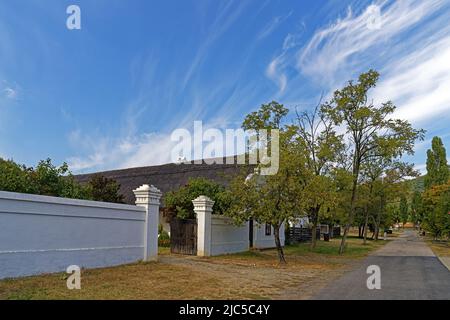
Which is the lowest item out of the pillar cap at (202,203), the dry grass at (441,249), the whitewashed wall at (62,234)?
the dry grass at (441,249)

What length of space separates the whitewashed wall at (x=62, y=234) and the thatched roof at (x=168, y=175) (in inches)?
507

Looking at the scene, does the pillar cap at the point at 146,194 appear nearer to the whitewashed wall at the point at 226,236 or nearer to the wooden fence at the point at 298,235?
the whitewashed wall at the point at 226,236

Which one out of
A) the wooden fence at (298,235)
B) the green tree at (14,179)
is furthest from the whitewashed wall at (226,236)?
the wooden fence at (298,235)

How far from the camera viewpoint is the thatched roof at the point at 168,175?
88.1 feet

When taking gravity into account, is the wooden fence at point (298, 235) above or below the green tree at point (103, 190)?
below

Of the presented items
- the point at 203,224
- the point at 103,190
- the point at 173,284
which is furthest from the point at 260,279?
the point at 103,190

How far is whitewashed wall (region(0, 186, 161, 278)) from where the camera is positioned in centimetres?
895

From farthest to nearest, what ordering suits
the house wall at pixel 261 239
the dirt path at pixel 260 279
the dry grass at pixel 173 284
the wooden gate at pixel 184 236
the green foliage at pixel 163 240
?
1. the house wall at pixel 261 239
2. the green foliage at pixel 163 240
3. the wooden gate at pixel 184 236
4. the dirt path at pixel 260 279
5. the dry grass at pixel 173 284

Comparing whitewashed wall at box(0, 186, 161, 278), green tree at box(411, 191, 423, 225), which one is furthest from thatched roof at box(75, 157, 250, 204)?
green tree at box(411, 191, 423, 225)

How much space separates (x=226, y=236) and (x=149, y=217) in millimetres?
6131

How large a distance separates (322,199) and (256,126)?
→ 7.66 meters

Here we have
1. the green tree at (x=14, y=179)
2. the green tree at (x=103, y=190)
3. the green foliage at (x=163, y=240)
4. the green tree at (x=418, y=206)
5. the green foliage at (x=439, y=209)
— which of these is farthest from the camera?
the green tree at (x=418, y=206)

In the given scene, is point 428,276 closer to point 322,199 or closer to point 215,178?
point 322,199
